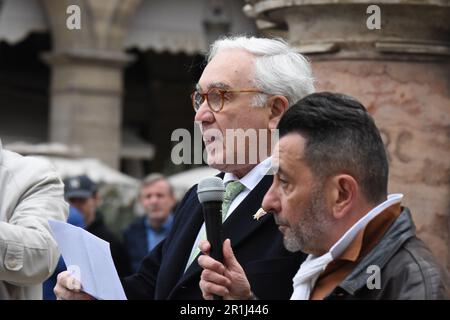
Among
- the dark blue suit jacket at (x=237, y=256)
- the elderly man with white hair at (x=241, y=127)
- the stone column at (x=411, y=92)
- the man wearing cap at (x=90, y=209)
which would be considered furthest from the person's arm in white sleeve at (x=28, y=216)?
the man wearing cap at (x=90, y=209)

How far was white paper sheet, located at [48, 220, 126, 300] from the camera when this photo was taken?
3.74 metres

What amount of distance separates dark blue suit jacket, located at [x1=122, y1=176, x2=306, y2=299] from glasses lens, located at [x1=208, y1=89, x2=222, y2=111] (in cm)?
26

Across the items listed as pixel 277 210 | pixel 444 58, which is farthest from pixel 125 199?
pixel 277 210

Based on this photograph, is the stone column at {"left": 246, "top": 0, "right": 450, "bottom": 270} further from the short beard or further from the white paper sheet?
the short beard

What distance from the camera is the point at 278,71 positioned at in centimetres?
404

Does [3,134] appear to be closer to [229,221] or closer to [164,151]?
[164,151]

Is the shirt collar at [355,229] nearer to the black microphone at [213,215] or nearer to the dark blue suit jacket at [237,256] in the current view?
the black microphone at [213,215]

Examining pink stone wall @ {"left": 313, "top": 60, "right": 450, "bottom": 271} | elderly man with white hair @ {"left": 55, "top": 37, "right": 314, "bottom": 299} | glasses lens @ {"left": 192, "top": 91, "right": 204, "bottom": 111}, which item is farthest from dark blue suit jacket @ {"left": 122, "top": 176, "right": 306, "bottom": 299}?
pink stone wall @ {"left": 313, "top": 60, "right": 450, "bottom": 271}

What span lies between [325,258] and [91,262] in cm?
88

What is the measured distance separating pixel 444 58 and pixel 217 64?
1.07m

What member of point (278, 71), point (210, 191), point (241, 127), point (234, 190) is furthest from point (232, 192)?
point (210, 191)

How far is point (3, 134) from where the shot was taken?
21.4 meters

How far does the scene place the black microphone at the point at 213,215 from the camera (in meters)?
3.21

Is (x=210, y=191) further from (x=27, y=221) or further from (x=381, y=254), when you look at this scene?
(x=27, y=221)
